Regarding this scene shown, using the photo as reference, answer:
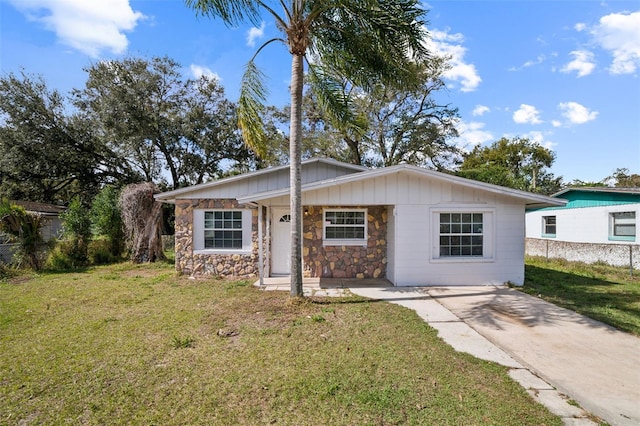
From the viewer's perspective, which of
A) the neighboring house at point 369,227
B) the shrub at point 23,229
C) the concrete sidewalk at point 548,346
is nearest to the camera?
the concrete sidewalk at point 548,346

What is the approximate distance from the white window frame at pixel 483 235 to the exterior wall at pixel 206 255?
18.1 feet

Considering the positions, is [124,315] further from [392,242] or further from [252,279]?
[392,242]

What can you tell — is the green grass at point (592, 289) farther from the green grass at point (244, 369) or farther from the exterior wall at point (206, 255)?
the exterior wall at point (206, 255)

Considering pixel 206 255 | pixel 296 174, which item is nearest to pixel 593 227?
pixel 296 174

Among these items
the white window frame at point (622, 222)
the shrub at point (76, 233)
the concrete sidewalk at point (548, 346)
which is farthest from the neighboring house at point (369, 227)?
the white window frame at point (622, 222)

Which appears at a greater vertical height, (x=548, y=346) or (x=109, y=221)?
(x=109, y=221)

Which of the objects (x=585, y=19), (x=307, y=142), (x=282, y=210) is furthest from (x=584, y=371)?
(x=307, y=142)

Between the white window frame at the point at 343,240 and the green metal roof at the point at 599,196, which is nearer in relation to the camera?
the white window frame at the point at 343,240

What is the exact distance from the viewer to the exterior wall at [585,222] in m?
13.2

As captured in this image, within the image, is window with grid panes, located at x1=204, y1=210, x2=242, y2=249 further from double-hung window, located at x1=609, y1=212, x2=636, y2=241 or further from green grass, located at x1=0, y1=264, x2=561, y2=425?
double-hung window, located at x1=609, y1=212, x2=636, y2=241

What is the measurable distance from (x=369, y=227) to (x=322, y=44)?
17.0ft

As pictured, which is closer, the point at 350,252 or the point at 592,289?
the point at 592,289

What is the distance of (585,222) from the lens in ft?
47.3

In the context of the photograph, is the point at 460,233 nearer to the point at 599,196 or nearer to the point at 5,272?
the point at 599,196
